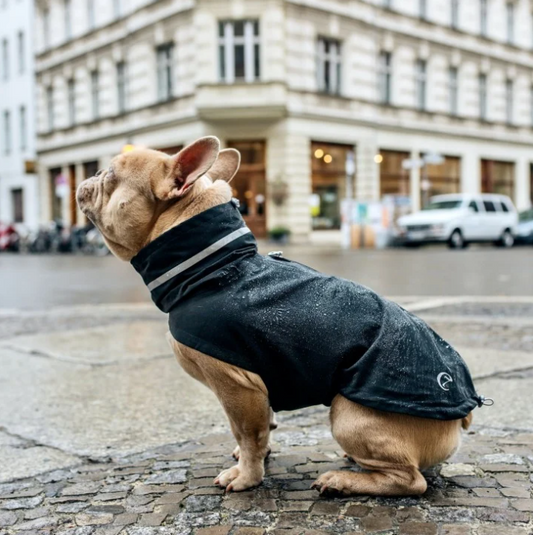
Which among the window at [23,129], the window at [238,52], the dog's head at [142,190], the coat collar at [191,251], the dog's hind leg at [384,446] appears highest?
the window at [238,52]

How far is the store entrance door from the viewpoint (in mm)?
26406

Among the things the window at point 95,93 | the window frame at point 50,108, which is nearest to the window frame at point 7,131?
the window frame at point 50,108

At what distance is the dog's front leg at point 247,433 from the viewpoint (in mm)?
2434

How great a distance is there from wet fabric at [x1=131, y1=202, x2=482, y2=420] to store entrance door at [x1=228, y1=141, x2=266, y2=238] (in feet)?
78.3

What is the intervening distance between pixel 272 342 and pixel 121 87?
30095mm

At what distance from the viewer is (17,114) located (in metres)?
37.6

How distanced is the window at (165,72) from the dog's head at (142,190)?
2576 cm

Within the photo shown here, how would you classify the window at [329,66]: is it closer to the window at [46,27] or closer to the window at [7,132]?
the window at [46,27]

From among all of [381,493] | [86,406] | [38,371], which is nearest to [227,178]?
[381,493]

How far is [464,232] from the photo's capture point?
2348cm

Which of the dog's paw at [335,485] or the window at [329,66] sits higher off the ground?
the window at [329,66]

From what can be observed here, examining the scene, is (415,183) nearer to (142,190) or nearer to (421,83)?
(421,83)

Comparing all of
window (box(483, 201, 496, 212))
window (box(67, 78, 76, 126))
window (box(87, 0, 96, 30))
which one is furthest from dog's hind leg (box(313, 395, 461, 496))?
window (box(67, 78, 76, 126))

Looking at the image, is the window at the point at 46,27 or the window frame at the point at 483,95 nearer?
the window frame at the point at 483,95
